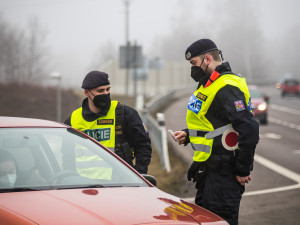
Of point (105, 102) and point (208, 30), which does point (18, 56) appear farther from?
point (105, 102)

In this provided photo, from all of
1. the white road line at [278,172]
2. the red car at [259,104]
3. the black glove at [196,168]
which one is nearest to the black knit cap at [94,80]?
the black glove at [196,168]

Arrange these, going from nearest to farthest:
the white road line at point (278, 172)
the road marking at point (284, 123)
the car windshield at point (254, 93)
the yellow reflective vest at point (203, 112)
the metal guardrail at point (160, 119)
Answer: the yellow reflective vest at point (203, 112), the white road line at point (278, 172), the metal guardrail at point (160, 119), the car windshield at point (254, 93), the road marking at point (284, 123)

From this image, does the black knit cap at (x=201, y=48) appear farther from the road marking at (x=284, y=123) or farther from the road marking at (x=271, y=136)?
the road marking at (x=284, y=123)

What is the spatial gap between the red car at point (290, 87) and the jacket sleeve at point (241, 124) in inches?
2080

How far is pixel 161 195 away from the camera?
13.2ft

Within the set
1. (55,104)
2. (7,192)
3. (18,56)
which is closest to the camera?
(7,192)

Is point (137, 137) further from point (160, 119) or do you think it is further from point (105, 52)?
point (105, 52)

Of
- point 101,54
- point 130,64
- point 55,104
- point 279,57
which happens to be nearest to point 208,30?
point 101,54

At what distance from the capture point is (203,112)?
4.62 metres

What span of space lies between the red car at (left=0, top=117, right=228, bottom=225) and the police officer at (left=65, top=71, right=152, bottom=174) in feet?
2.76

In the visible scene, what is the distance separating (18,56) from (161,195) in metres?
72.2

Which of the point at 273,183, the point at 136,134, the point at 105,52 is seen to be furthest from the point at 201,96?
the point at 105,52

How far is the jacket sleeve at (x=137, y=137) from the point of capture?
18.6 ft

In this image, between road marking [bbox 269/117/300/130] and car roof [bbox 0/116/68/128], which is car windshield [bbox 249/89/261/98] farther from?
car roof [bbox 0/116/68/128]
